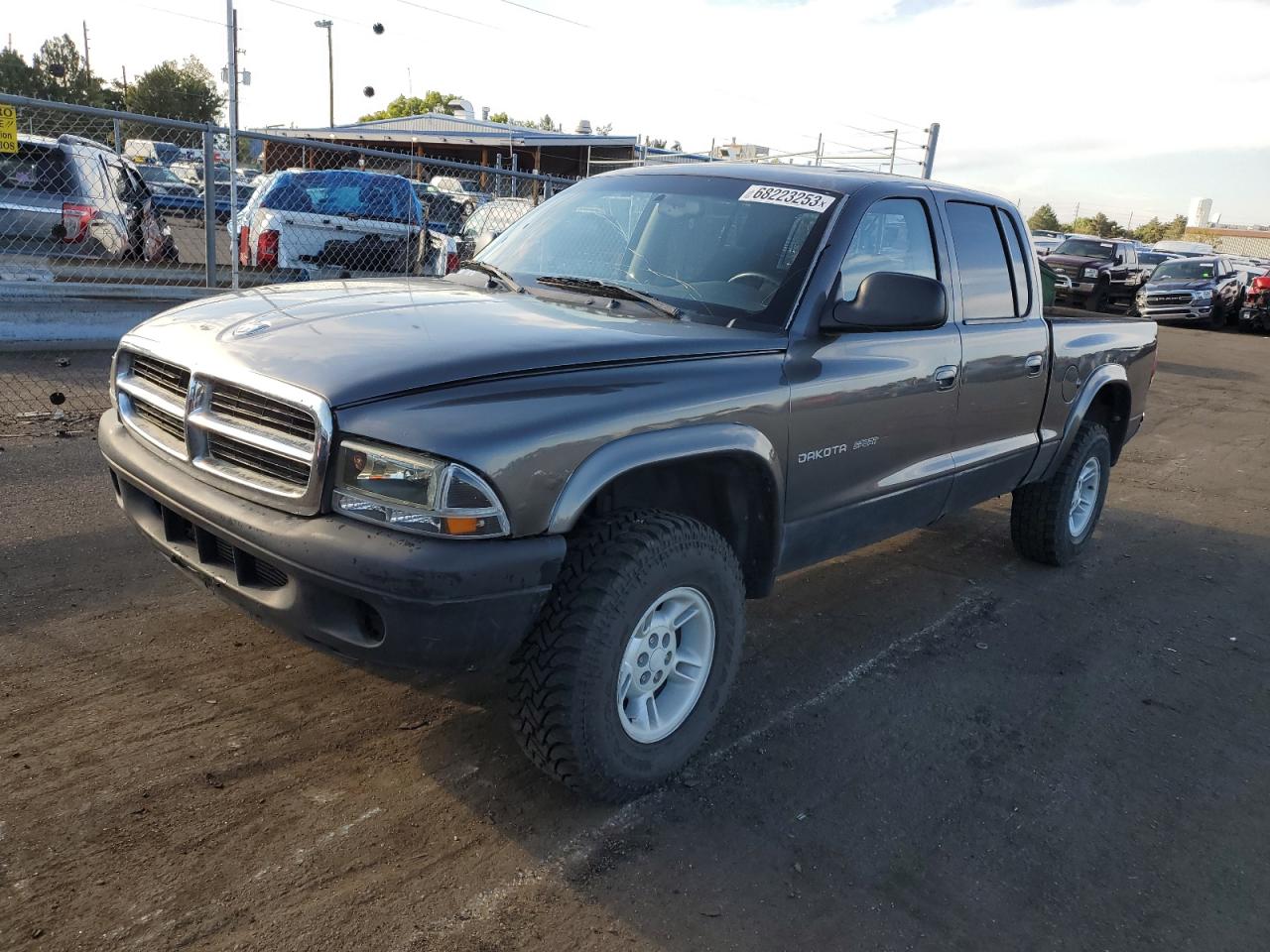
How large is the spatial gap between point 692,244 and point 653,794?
1958mm

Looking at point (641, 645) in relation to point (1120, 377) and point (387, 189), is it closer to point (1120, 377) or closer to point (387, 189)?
point (1120, 377)

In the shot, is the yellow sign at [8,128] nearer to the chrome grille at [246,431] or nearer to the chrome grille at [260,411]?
the chrome grille at [246,431]

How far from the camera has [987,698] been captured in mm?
3877

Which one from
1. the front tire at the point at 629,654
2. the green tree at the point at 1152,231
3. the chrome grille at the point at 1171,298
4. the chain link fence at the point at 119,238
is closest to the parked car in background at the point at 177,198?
the chain link fence at the point at 119,238

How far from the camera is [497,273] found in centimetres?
388

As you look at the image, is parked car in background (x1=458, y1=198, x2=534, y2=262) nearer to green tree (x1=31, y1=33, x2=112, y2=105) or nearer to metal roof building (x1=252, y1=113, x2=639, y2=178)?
metal roof building (x1=252, y1=113, x2=639, y2=178)

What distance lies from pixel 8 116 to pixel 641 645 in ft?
19.8

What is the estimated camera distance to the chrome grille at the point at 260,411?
99.3 inches

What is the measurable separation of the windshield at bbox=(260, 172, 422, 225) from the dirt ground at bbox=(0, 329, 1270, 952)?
734 centimetres

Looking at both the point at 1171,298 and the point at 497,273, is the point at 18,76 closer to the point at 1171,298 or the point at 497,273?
the point at 1171,298

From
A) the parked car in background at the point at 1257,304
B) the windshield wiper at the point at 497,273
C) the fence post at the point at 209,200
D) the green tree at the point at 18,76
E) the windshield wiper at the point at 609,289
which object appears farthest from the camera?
the green tree at the point at 18,76

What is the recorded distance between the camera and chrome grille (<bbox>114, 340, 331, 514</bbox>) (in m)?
2.48

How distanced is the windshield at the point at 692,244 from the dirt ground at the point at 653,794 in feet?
4.94

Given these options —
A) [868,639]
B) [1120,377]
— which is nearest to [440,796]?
[868,639]
